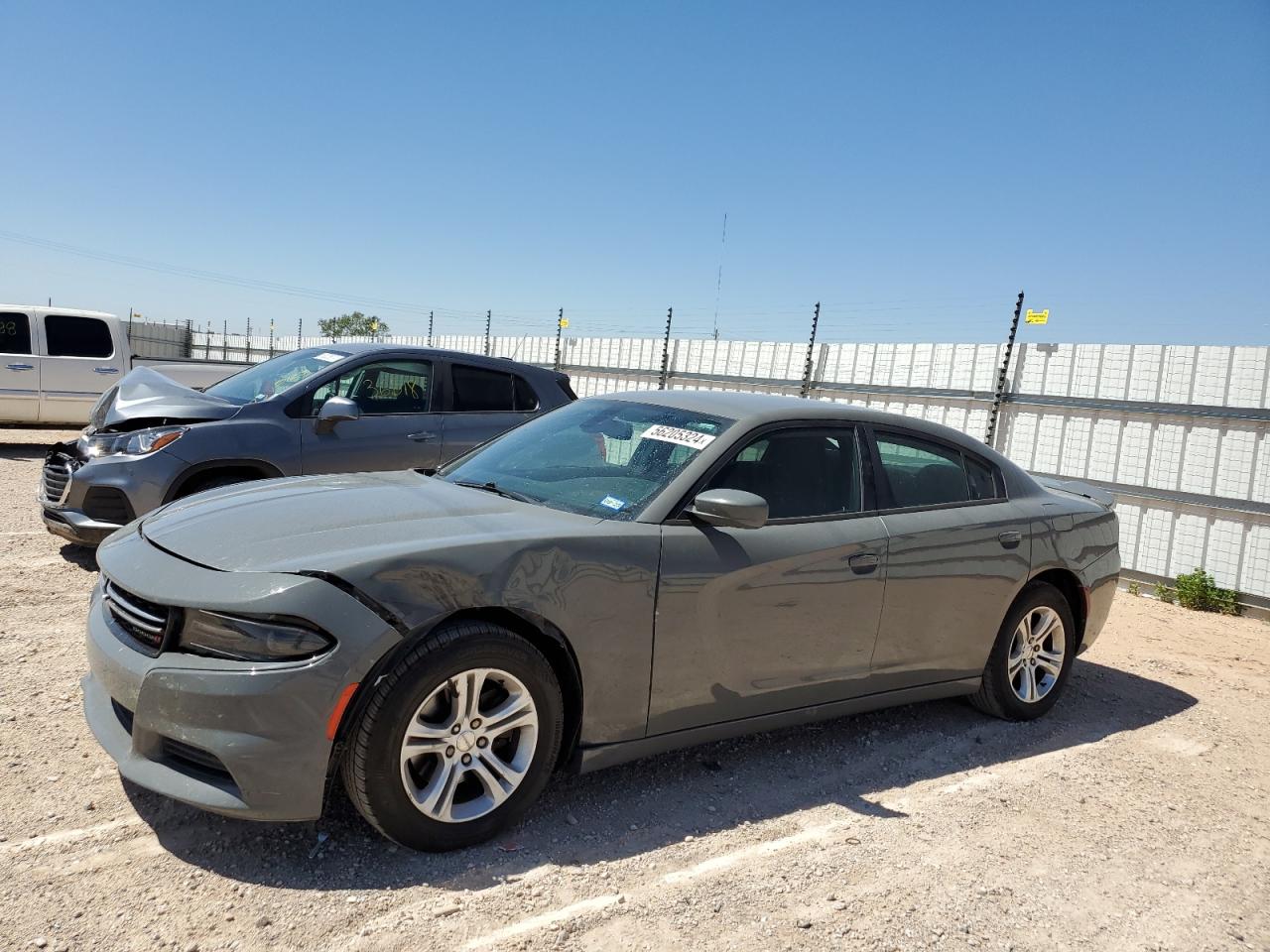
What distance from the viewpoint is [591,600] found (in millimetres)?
3062

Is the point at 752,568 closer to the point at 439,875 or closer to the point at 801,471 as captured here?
the point at 801,471

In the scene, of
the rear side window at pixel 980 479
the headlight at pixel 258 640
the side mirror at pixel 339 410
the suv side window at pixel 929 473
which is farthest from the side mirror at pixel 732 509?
the side mirror at pixel 339 410

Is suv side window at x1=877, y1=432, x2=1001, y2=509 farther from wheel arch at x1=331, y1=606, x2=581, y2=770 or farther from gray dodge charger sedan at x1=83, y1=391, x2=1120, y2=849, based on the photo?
wheel arch at x1=331, y1=606, x2=581, y2=770

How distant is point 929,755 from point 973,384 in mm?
6109

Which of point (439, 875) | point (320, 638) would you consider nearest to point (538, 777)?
point (439, 875)

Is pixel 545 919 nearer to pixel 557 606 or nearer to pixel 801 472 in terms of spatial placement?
pixel 557 606

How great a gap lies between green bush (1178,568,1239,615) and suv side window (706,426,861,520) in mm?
5541

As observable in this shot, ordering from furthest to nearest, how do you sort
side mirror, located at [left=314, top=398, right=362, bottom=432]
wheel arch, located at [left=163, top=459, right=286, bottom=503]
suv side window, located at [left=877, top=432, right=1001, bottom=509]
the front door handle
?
1. side mirror, located at [left=314, top=398, right=362, bottom=432]
2. wheel arch, located at [left=163, top=459, right=286, bottom=503]
3. suv side window, located at [left=877, top=432, right=1001, bottom=509]
4. the front door handle

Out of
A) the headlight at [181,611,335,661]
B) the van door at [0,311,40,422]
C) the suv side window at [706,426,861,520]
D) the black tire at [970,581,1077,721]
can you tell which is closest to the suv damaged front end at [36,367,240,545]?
the headlight at [181,611,335,661]

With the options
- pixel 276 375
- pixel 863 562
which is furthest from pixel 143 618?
pixel 276 375

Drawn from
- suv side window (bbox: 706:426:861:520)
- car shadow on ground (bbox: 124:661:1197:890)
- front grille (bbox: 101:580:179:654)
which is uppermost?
suv side window (bbox: 706:426:861:520)

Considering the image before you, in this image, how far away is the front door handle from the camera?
374 centimetres

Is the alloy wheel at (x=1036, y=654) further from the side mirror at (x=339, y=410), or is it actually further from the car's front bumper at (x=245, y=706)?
the side mirror at (x=339, y=410)

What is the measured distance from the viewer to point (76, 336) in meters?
12.2
